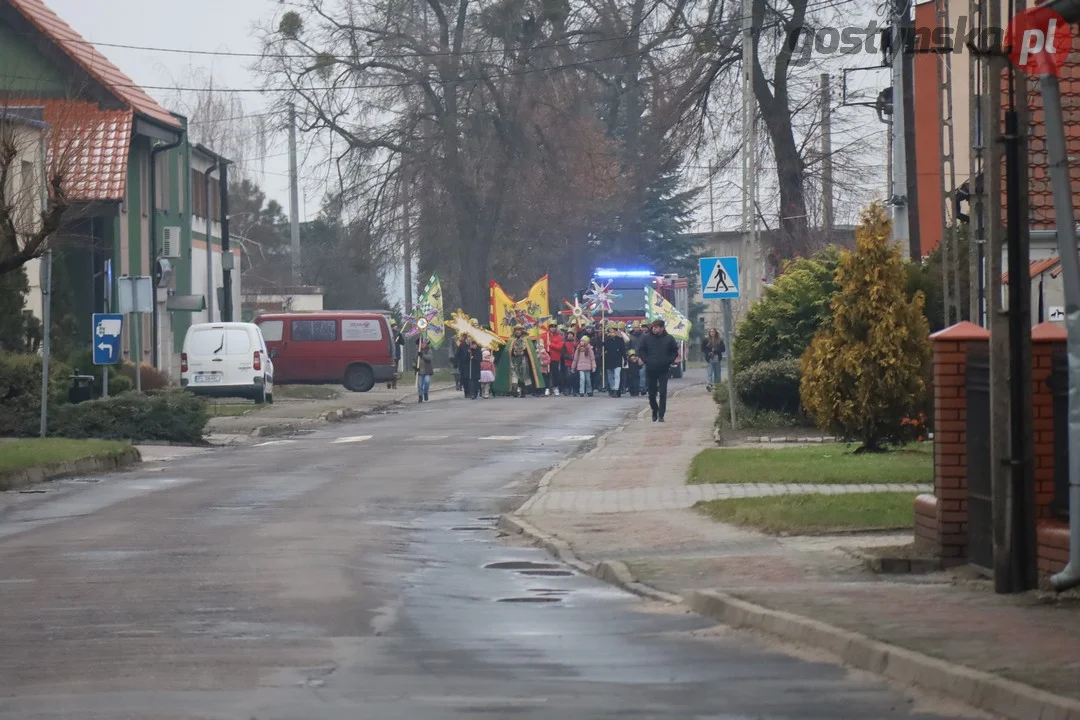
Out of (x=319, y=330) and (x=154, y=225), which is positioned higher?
(x=154, y=225)

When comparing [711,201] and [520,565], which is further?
[711,201]

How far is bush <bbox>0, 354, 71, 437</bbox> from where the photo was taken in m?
26.8

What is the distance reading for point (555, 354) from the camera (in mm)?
43812

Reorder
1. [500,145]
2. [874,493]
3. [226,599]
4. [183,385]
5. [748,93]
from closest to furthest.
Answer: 1. [226,599]
2. [874,493]
3. [748,93]
4. [183,385]
5. [500,145]

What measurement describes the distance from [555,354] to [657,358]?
13523 mm

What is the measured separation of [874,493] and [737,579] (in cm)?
479

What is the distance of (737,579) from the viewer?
1148cm

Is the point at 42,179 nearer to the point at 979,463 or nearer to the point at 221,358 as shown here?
the point at 221,358

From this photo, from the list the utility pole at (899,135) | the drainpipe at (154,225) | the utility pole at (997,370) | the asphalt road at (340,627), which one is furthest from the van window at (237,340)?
the utility pole at (997,370)

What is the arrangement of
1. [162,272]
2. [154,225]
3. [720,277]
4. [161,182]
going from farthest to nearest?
1. [161,182]
2. [154,225]
3. [162,272]
4. [720,277]

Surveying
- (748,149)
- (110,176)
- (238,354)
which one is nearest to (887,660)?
(748,149)

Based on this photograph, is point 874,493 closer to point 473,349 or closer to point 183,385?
point 183,385

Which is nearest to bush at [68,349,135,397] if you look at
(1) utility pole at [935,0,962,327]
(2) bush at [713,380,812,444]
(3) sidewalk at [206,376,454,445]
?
(3) sidewalk at [206,376,454,445]

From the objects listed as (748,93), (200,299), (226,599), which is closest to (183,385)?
(200,299)
